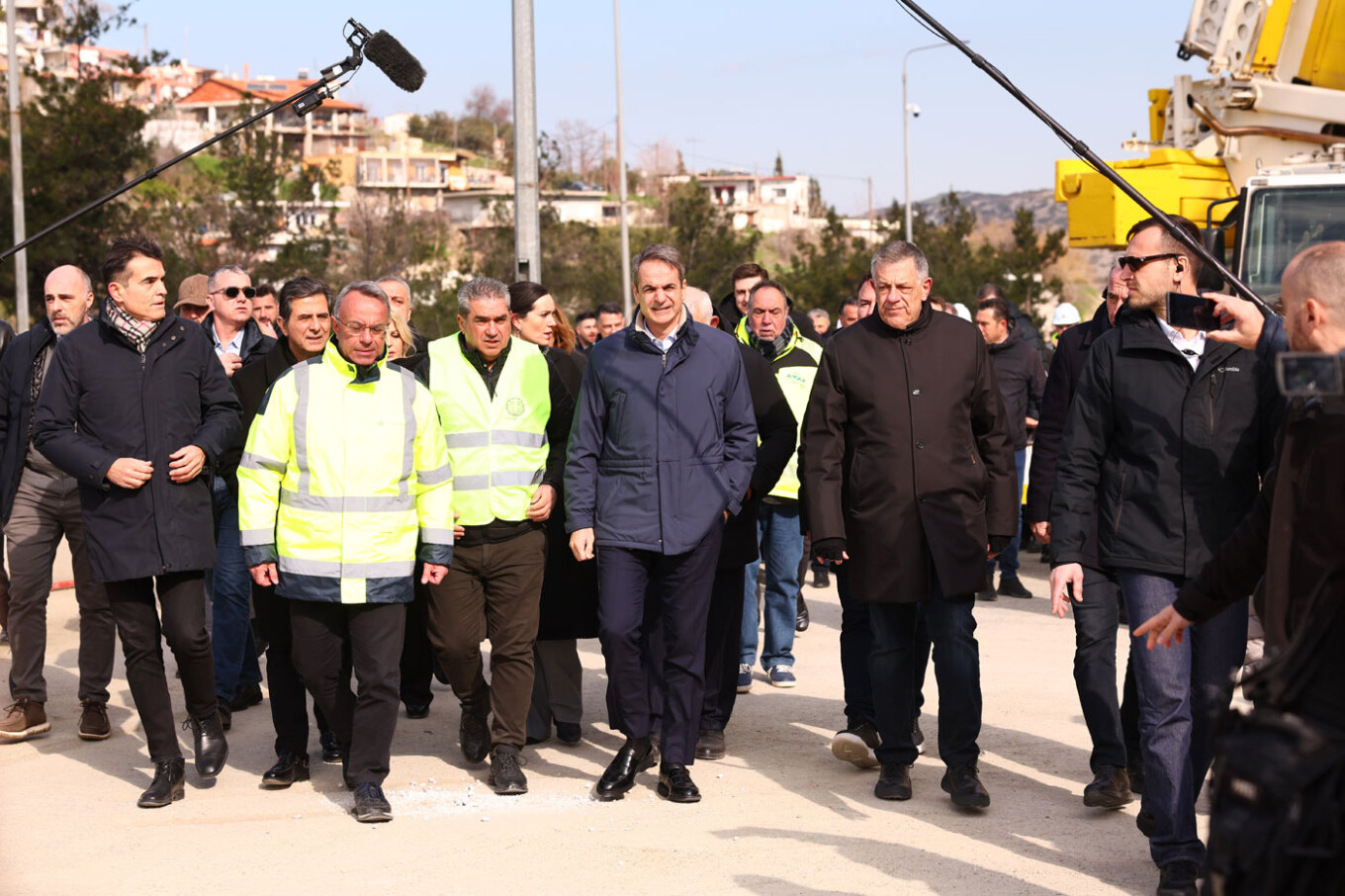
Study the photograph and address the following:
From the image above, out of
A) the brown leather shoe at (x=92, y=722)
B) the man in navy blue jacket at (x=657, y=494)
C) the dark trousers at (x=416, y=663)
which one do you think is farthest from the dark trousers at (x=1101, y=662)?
the brown leather shoe at (x=92, y=722)

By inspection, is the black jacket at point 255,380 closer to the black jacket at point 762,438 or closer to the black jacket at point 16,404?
the black jacket at point 16,404

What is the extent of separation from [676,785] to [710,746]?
0.79 metres

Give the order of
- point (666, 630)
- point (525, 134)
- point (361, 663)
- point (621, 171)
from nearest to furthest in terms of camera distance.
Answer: point (361, 663) → point (666, 630) → point (525, 134) → point (621, 171)

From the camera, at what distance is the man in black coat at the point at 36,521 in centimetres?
792

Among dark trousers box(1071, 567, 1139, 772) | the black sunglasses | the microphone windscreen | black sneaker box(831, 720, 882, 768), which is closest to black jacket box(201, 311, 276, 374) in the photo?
the black sunglasses

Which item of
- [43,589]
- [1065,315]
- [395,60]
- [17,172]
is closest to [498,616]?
[43,589]

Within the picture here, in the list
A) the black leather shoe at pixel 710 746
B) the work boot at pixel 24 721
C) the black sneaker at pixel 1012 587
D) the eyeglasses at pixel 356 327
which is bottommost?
the black sneaker at pixel 1012 587

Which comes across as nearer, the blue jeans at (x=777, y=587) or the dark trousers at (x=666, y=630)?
the dark trousers at (x=666, y=630)

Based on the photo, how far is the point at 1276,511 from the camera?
12.7 feet

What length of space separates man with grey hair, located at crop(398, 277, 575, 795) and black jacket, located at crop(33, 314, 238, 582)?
1030mm

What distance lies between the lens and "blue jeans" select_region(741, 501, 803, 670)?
356 inches

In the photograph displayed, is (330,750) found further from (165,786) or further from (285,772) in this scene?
(165,786)

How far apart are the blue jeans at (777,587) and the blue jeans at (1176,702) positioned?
11.7 ft

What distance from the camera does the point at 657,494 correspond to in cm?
671
